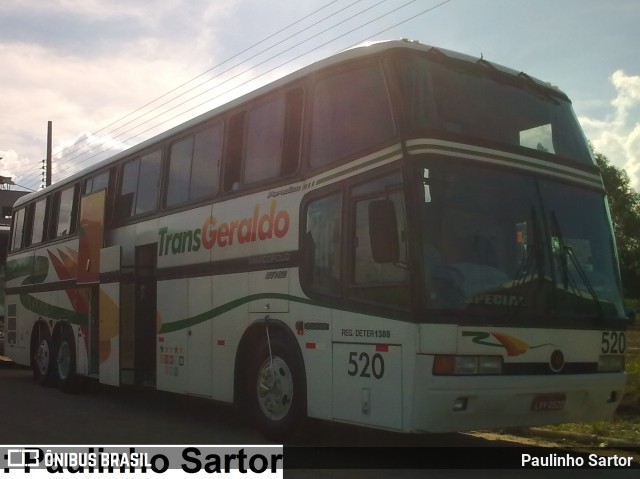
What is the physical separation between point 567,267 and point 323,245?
243 cm

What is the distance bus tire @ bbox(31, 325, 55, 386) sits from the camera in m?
15.5

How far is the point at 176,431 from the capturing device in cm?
1003

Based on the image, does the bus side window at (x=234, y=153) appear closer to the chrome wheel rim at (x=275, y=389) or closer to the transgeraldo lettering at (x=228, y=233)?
the transgeraldo lettering at (x=228, y=233)

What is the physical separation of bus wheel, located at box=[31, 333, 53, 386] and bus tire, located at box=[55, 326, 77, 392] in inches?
11.1

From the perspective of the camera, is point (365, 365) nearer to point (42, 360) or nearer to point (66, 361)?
point (66, 361)

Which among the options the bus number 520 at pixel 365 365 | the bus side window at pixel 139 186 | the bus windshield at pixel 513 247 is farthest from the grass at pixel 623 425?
the bus side window at pixel 139 186

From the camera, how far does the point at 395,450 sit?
8.76 metres

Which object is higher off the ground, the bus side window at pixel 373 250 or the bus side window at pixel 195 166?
the bus side window at pixel 195 166

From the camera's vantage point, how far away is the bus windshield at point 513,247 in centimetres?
714

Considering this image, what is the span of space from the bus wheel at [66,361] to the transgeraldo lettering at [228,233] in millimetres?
4009

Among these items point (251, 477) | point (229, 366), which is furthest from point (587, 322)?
point (229, 366)

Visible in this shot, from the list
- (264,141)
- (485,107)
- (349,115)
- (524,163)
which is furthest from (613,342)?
(264,141)

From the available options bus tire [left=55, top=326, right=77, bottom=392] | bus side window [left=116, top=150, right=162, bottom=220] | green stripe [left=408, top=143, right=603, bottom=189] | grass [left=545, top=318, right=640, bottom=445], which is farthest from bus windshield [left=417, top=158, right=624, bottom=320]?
bus tire [left=55, top=326, right=77, bottom=392]

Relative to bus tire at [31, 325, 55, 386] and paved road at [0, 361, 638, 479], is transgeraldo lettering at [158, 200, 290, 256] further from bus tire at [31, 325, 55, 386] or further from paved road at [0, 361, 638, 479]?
bus tire at [31, 325, 55, 386]
